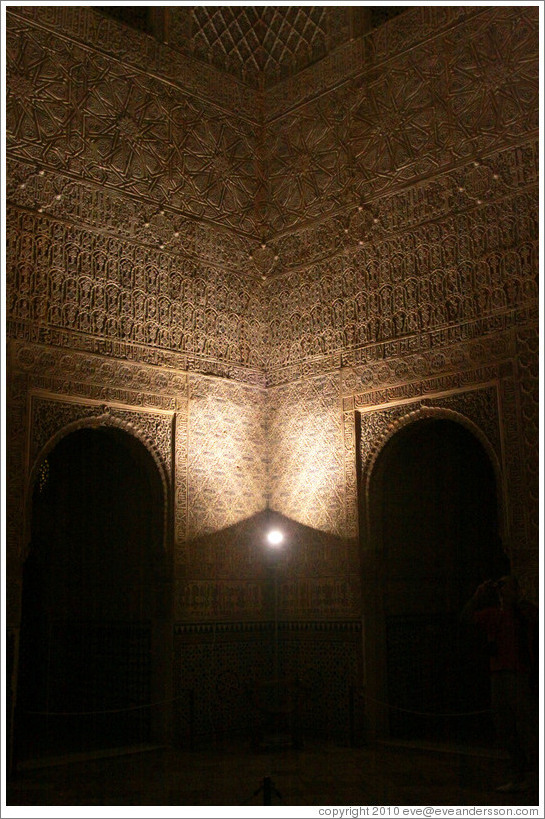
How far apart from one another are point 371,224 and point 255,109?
6.37ft

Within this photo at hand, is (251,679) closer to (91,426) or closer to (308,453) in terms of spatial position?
(308,453)

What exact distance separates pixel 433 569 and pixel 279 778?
2.65 metres

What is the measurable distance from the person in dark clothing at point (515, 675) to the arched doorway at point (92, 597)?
2.81 metres

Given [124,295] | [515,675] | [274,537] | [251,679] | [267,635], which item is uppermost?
[124,295]

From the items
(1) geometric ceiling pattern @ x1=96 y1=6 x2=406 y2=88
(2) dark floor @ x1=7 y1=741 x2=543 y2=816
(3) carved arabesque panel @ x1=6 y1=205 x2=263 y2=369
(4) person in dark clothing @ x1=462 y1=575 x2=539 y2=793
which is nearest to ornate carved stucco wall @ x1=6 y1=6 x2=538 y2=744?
(3) carved arabesque panel @ x1=6 y1=205 x2=263 y2=369

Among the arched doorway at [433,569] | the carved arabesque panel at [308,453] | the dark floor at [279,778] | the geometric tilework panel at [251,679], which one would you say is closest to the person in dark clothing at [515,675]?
the dark floor at [279,778]

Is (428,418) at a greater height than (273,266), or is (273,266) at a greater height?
(273,266)

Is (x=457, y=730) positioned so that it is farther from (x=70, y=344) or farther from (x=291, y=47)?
(x=291, y=47)

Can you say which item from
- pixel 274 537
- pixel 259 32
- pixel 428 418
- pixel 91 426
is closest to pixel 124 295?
pixel 91 426

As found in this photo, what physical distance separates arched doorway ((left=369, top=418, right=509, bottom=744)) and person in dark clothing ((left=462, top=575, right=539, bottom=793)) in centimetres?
159

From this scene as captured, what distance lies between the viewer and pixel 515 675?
189 inches

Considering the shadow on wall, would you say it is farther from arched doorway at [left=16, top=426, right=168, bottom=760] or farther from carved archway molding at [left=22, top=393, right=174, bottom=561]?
carved archway molding at [left=22, top=393, right=174, bottom=561]

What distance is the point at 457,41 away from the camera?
650 cm

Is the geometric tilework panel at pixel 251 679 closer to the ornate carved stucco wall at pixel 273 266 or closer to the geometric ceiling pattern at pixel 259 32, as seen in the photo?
the ornate carved stucco wall at pixel 273 266
